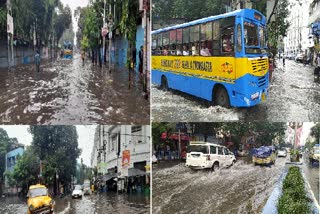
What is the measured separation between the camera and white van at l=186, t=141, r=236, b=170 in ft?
14.2

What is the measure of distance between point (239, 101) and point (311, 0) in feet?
4.03

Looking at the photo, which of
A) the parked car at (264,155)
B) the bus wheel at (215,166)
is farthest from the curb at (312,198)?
the bus wheel at (215,166)

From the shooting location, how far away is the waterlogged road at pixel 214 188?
420cm

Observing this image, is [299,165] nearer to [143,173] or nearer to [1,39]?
[143,173]

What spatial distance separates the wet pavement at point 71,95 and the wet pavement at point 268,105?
0.19 metres

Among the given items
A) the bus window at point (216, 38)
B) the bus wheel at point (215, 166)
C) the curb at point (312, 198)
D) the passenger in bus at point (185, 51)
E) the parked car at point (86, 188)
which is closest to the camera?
the bus window at point (216, 38)

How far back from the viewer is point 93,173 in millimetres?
4047

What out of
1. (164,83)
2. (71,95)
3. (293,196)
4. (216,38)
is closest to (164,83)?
(164,83)

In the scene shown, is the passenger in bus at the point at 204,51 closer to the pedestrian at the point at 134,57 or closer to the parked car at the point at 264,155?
the pedestrian at the point at 134,57

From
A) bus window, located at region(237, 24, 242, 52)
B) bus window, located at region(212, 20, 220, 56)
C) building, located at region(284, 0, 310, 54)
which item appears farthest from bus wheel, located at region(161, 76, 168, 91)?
building, located at region(284, 0, 310, 54)

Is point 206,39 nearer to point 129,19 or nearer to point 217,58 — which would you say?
point 217,58

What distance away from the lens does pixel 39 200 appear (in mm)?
3932

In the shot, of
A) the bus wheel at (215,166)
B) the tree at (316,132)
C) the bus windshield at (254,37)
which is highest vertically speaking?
the bus windshield at (254,37)

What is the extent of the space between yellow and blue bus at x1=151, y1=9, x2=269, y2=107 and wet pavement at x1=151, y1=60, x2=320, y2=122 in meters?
0.07
